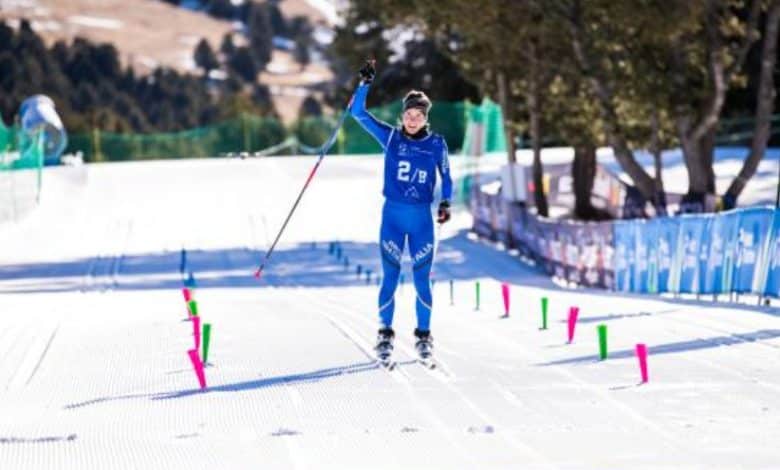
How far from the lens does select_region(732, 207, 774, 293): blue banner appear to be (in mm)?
19891

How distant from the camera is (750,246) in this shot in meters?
20.3

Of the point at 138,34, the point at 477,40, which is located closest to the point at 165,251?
the point at 477,40

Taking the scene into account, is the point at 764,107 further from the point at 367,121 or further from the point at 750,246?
the point at 367,121

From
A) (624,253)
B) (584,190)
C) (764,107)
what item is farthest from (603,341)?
(584,190)

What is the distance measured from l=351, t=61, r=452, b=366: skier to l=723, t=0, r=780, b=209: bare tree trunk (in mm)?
21879

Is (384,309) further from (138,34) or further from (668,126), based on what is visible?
(138,34)

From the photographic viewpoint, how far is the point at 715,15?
3384cm

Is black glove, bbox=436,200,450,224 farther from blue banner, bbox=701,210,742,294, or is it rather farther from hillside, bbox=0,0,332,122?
hillside, bbox=0,0,332,122

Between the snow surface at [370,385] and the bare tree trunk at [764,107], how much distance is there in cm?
1067

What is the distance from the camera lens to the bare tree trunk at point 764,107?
112ft

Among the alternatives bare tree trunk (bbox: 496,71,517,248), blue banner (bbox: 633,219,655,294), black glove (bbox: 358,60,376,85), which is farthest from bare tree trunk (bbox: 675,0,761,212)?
black glove (bbox: 358,60,376,85)

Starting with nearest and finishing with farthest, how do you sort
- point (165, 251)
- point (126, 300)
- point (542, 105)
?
1. point (126, 300)
2. point (165, 251)
3. point (542, 105)

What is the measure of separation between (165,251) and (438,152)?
24.1 m

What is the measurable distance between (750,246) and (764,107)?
15139 mm
